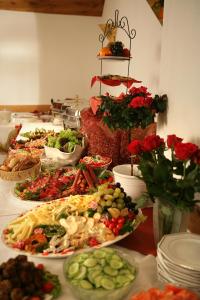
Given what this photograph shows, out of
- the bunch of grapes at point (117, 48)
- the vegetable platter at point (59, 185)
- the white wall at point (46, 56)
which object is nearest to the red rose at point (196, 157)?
the vegetable platter at point (59, 185)

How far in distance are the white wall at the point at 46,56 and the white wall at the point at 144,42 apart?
0.74 metres

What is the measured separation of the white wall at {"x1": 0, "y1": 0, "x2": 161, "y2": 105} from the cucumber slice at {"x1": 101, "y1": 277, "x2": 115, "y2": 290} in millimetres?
3047

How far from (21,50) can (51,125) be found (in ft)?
4.27

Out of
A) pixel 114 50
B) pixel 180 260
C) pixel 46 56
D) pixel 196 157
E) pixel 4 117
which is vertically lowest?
pixel 180 260

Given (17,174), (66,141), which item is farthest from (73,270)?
(66,141)

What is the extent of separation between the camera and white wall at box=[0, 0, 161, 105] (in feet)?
12.6

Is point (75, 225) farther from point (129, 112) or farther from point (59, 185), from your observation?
point (129, 112)

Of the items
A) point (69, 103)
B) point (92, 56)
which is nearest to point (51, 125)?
point (69, 103)

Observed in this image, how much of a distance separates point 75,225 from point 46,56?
3235mm

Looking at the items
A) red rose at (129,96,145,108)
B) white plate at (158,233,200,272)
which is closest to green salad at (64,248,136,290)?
white plate at (158,233,200,272)

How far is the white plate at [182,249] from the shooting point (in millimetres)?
836

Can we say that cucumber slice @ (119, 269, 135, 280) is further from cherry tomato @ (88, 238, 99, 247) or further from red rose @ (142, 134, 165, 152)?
red rose @ (142, 134, 165, 152)

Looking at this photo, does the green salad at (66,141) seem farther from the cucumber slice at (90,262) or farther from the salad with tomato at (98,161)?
the cucumber slice at (90,262)

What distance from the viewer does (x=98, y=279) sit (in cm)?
79
